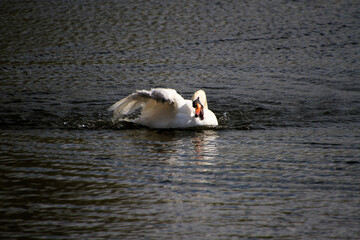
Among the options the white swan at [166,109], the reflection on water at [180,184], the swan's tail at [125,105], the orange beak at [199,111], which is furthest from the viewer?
the swan's tail at [125,105]

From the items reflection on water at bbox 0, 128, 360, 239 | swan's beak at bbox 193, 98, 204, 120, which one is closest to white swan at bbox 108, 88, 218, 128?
swan's beak at bbox 193, 98, 204, 120

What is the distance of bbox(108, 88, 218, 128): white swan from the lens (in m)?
10.5

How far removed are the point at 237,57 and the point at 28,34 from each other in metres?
6.43

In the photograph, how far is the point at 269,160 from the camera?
8227 millimetres

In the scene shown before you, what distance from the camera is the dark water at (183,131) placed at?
6.24m

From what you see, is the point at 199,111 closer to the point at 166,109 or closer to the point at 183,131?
the point at 183,131

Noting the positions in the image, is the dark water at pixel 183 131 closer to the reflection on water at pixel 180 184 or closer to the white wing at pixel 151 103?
the reflection on water at pixel 180 184

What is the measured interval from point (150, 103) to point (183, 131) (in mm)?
1194

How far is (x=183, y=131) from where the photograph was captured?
10.5 m

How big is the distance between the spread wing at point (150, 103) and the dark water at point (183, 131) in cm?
37

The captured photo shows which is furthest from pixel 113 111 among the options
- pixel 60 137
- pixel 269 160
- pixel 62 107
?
pixel 269 160

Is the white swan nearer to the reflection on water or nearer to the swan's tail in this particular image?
the swan's tail

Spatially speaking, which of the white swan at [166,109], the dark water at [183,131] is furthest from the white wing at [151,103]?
the dark water at [183,131]

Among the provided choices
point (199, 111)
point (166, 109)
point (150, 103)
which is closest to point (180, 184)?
point (199, 111)
